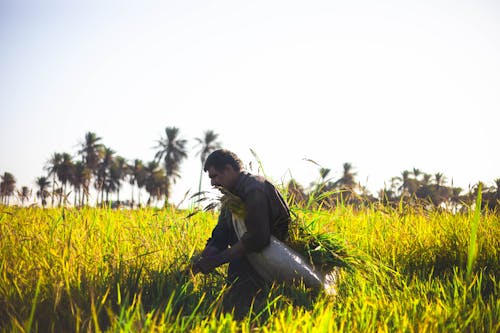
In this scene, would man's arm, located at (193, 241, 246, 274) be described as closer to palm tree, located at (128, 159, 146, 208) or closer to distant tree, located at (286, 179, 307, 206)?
distant tree, located at (286, 179, 307, 206)

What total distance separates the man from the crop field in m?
0.21

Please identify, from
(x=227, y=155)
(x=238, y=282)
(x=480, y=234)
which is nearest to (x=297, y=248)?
(x=238, y=282)

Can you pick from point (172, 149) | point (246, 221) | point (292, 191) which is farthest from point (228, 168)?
point (172, 149)

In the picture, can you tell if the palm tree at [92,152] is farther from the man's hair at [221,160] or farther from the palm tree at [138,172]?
the man's hair at [221,160]

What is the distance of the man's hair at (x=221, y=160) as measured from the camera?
362 cm

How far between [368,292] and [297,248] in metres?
0.75

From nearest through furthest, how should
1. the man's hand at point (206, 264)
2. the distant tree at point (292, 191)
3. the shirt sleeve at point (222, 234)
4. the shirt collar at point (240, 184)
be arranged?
1. the man's hand at point (206, 264)
2. the shirt collar at point (240, 184)
3. the shirt sleeve at point (222, 234)
4. the distant tree at point (292, 191)

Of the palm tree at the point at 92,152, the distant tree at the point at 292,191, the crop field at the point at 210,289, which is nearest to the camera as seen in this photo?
the crop field at the point at 210,289

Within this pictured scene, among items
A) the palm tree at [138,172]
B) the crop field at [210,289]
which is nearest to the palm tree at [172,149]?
the palm tree at [138,172]

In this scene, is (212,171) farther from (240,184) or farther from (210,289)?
(210,289)

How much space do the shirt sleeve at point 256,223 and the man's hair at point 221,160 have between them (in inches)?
16.8

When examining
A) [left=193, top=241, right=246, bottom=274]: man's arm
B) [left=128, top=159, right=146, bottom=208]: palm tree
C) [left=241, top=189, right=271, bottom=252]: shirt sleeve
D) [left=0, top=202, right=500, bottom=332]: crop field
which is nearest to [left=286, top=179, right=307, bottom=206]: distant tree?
[left=0, top=202, right=500, bottom=332]: crop field

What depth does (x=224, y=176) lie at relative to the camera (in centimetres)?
363

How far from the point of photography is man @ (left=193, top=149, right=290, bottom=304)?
3.25 m
